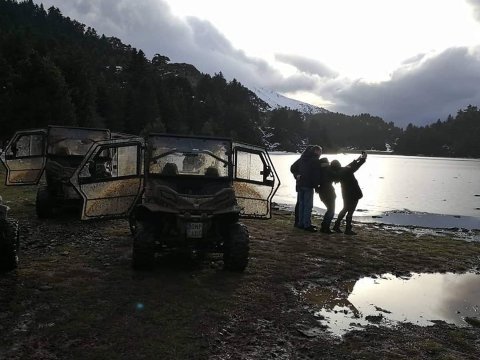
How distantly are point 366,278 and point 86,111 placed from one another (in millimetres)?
52029

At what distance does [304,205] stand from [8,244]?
27.8 feet

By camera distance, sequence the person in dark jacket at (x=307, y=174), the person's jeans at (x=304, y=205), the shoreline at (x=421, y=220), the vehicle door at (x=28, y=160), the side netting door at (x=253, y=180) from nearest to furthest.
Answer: the side netting door at (x=253, y=180) < the person in dark jacket at (x=307, y=174) < the person's jeans at (x=304, y=205) < the vehicle door at (x=28, y=160) < the shoreline at (x=421, y=220)

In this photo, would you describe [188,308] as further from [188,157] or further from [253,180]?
[253,180]

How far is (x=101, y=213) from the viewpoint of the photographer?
8.43 metres

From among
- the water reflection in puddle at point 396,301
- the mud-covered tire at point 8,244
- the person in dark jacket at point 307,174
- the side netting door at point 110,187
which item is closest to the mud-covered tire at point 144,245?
the side netting door at point 110,187

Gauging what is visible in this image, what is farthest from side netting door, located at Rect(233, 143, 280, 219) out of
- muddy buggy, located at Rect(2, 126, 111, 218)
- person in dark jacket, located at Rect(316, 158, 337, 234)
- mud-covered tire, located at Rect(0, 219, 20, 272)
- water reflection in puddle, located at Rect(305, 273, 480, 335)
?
muddy buggy, located at Rect(2, 126, 111, 218)

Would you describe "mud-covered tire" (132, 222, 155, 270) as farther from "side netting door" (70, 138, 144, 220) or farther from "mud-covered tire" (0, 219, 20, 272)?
"mud-covered tire" (0, 219, 20, 272)

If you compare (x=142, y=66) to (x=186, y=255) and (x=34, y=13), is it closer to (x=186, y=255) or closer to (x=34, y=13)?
(x=34, y=13)

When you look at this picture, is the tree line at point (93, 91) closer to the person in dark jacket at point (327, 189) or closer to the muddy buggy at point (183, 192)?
the person in dark jacket at point (327, 189)

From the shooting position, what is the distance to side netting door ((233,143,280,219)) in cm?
865

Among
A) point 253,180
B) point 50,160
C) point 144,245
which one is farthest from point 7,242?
point 50,160

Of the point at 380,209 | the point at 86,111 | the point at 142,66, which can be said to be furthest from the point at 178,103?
the point at 380,209

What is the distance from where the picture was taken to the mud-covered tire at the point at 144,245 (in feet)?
24.0

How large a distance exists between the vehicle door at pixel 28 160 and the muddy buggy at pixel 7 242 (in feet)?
21.7
